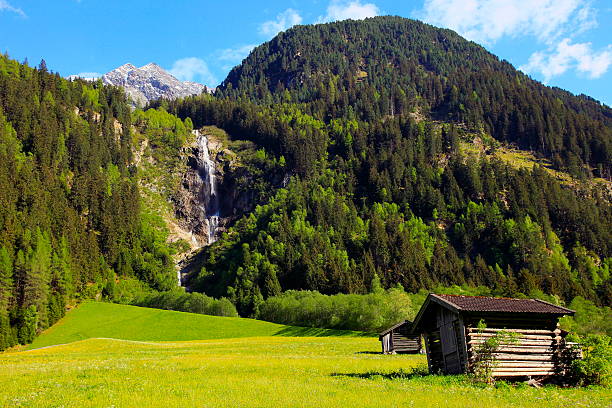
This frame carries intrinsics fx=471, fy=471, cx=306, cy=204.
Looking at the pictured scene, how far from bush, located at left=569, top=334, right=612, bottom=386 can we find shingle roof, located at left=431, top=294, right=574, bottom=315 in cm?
215


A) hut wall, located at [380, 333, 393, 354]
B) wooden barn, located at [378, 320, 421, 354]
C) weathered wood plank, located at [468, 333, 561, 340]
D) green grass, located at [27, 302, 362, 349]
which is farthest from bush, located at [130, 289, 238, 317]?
weathered wood plank, located at [468, 333, 561, 340]

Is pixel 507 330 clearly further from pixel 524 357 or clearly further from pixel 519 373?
pixel 519 373

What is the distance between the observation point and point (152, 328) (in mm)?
100375

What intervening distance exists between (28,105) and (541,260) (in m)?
196

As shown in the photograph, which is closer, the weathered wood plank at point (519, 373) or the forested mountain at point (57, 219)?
the weathered wood plank at point (519, 373)

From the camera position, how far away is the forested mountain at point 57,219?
10600 cm

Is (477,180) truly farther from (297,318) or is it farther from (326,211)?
(297,318)

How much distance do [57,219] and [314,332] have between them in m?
93.8

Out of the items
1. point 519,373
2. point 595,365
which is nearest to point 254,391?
point 519,373

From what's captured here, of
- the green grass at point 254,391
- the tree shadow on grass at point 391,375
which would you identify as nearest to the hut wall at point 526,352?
the green grass at point 254,391

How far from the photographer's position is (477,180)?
19088cm

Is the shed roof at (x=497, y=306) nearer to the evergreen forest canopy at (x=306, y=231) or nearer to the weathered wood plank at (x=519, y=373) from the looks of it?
the weathered wood plank at (x=519, y=373)

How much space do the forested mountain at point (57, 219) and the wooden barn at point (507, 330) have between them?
297ft

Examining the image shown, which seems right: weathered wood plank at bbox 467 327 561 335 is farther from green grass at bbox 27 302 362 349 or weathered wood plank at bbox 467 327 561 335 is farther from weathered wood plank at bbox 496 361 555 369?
green grass at bbox 27 302 362 349
